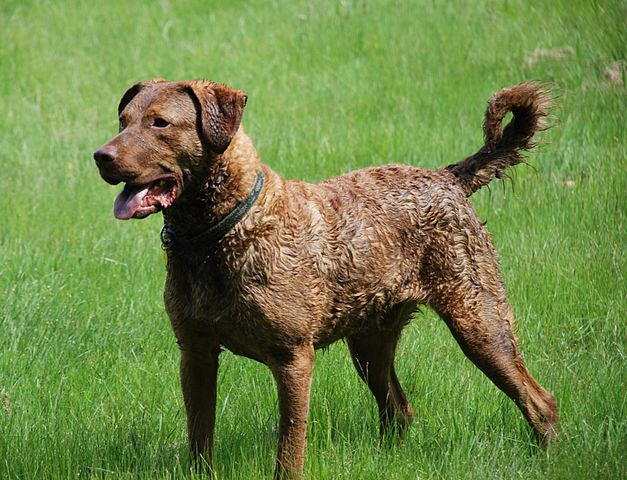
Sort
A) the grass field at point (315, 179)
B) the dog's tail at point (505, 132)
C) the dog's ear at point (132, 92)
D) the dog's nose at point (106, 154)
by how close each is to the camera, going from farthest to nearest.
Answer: the dog's tail at point (505, 132) < the grass field at point (315, 179) < the dog's ear at point (132, 92) < the dog's nose at point (106, 154)

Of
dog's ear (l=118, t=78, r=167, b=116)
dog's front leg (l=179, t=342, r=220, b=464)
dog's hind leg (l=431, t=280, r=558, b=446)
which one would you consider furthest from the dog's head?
dog's hind leg (l=431, t=280, r=558, b=446)

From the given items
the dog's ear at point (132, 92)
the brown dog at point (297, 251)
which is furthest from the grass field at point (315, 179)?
the dog's ear at point (132, 92)

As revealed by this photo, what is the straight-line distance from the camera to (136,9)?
48.3ft

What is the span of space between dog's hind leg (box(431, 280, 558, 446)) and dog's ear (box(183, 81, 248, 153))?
5.00ft

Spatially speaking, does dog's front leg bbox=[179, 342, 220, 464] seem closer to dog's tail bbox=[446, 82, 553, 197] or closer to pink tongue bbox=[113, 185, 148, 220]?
pink tongue bbox=[113, 185, 148, 220]

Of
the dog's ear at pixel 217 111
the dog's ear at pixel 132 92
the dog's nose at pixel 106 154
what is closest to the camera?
the dog's nose at pixel 106 154

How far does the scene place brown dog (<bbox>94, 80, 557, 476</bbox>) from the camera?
15.9ft

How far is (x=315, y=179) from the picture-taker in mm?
9445

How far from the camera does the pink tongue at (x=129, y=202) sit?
4.68 m

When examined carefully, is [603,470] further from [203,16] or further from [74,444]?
[203,16]

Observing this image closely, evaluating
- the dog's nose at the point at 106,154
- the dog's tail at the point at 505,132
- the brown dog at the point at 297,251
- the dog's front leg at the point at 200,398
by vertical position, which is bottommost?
the dog's front leg at the point at 200,398

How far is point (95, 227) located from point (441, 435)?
4.12 m

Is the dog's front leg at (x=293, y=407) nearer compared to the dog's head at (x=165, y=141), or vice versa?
the dog's head at (x=165, y=141)

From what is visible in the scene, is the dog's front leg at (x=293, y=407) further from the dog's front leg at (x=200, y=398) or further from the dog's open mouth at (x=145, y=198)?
the dog's open mouth at (x=145, y=198)
